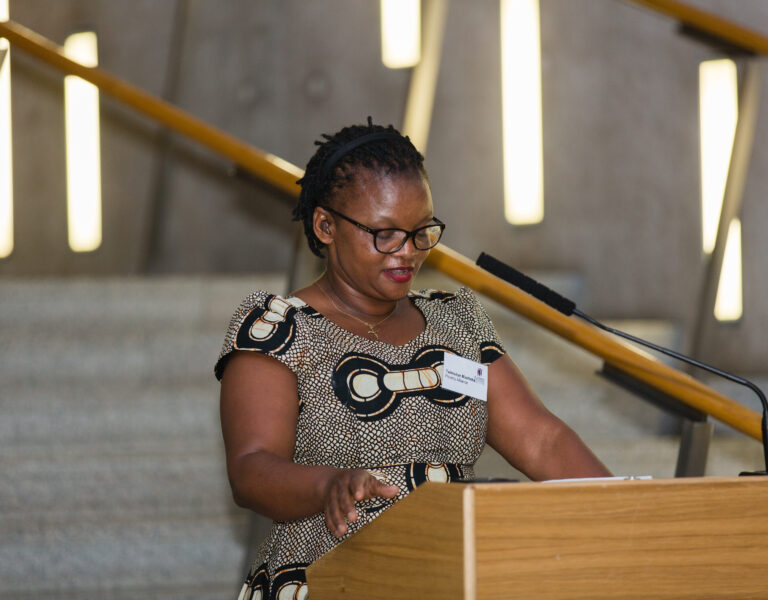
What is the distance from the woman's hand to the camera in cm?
112

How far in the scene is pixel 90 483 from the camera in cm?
236

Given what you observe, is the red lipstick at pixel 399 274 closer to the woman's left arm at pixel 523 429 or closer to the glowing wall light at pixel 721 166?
the woman's left arm at pixel 523 429

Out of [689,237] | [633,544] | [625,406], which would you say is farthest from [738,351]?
[633,544]

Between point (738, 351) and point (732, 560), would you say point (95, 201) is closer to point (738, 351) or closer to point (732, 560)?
point (738, 351)

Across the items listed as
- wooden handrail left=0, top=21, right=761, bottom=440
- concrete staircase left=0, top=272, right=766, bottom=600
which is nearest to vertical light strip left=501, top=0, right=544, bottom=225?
concrete staircase left=0, top=272, right=766, bottom=600

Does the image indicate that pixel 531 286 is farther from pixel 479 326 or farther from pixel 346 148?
pixel 346 148

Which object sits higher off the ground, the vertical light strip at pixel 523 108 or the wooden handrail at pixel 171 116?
the vertical light strip at pixel 523 108

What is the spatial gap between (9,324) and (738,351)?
2.09m

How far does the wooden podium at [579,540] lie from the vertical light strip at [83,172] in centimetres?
218

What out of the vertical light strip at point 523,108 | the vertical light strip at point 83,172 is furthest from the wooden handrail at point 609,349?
the vertical light strip at point 523,108

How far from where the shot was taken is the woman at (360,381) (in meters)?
1.56

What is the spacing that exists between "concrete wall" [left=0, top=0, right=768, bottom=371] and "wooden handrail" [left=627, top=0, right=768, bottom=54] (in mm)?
199

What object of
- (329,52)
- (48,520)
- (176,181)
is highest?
(329,52)

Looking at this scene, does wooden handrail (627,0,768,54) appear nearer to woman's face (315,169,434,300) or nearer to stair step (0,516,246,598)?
woman's face (315,169,434,300)
